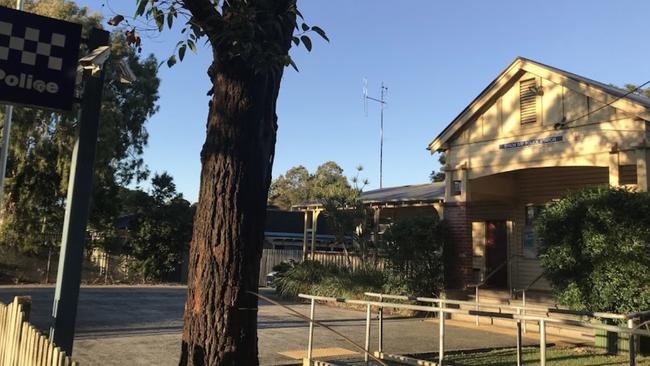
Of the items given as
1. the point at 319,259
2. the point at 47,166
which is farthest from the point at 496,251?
the point at 47,166

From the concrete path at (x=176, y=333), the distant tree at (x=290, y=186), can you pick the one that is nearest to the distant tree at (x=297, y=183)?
the distant tree at (x=290, y=186)

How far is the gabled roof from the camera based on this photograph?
12.4 metres

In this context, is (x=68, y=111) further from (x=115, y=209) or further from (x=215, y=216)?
(x=115, y=209)

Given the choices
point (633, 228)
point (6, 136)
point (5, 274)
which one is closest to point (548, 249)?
point (633, 228)

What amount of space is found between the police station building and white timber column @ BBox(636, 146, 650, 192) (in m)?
0.02

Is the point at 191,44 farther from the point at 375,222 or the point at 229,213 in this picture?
the point at 375,222

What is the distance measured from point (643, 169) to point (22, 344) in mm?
11357

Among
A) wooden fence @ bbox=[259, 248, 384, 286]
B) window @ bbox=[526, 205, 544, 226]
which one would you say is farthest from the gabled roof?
wooden fence @ bbox=[259, 248, 384, 286]

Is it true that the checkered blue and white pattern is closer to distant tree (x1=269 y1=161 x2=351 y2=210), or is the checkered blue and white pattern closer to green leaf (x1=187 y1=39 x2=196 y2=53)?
green leaf (x1=187 y1=39 x2=196 y2=53)

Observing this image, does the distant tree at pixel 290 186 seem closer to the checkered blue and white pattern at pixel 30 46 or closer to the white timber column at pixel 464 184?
the white timber column at pixel 464 184

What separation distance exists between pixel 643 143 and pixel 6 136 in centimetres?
1566

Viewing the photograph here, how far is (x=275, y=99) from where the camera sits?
4484mm

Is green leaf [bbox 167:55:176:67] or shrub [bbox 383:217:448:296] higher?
green leaf [bbox 167:55:176:67]

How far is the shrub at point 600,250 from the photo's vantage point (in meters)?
10.0
